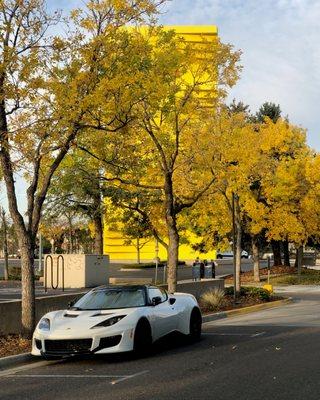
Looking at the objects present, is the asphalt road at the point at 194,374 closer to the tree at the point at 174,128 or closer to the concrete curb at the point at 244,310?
the concrete curb at the point at 244,310

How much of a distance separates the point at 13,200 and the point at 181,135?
871 centimetres

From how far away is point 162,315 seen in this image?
1166 centimetres

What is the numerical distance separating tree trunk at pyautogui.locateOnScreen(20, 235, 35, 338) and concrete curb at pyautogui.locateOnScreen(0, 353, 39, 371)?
1368 millimetres

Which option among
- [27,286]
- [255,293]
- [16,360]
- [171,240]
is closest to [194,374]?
[16,360]

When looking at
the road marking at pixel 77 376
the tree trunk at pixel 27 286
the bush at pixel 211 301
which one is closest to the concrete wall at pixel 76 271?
the bush at pixel 211 301

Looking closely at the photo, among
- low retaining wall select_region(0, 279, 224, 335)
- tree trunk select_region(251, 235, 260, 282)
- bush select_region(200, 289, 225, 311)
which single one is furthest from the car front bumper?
tree trunk select_region(251, 235, 260, 282)

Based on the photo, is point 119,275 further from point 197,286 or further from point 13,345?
point 13,345

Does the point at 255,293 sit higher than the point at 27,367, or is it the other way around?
the point at 255,293

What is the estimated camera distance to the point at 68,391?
812cm

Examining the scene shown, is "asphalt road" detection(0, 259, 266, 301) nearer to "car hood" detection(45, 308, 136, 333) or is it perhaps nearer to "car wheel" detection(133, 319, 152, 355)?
"car hood" detection(45, 308, 136, 333)

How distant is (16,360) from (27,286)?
2.00 m

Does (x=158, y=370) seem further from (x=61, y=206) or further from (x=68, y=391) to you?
(x=61, y=206)

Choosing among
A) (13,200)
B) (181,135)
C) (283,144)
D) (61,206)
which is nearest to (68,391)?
(13,200)

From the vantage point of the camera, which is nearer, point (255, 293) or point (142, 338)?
point (142, 338)
